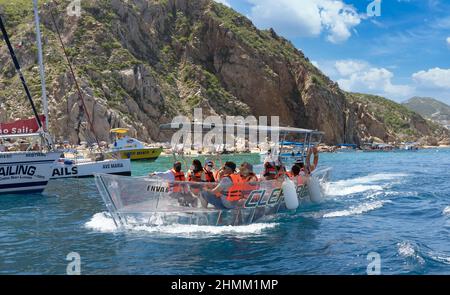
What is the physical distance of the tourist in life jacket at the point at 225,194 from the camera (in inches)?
495

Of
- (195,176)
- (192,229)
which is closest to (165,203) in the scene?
(192,229)

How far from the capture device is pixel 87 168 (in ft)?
97.0

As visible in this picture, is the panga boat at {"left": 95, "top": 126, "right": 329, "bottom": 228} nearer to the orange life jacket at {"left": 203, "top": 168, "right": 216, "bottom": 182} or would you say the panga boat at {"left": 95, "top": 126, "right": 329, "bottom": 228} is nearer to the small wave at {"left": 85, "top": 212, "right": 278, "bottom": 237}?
the small wave at {"left": 85, "top": 212, "right": 278, "bottom": 237}

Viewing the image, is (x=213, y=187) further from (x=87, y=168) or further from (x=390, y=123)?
(x=390, y=123)

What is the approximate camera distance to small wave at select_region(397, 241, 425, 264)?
9359 millimetres

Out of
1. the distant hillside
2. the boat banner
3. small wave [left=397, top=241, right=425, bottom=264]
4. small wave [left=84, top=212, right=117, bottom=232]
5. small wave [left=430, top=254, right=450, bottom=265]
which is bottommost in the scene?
small wave [left=84, top=212, right=117, bottom=232]

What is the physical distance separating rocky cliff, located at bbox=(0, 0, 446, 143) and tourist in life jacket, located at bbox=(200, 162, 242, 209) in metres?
52.3

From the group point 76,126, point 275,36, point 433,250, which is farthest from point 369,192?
point 275,36

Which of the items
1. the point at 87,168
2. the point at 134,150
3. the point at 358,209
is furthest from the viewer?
the point at 134,150

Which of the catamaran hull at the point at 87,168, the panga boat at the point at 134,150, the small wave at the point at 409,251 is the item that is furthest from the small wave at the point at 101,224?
the panga boat at the point at 134,150
